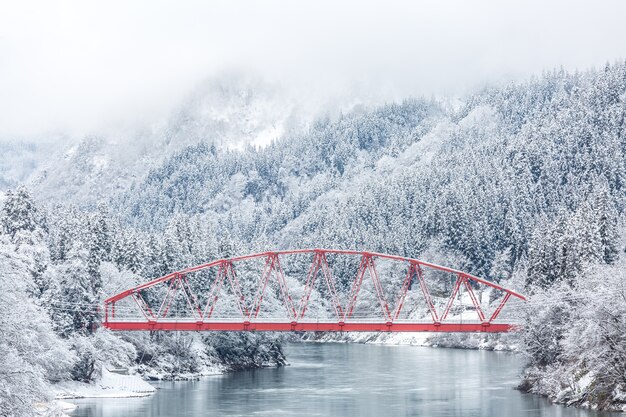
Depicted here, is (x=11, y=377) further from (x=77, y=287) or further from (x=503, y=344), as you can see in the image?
(x=503, y=344)

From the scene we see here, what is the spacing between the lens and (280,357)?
120688 millimetres

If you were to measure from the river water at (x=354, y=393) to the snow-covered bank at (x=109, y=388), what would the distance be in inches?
63.0

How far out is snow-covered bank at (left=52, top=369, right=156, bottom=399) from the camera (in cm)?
8281

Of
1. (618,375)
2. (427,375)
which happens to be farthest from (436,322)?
(427,375)

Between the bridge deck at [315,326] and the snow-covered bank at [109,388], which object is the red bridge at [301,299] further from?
the snow-covered bank at [109,388]

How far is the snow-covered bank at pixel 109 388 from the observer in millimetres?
82812

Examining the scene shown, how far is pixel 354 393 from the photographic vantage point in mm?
88375

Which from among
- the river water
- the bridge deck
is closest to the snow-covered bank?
the river water

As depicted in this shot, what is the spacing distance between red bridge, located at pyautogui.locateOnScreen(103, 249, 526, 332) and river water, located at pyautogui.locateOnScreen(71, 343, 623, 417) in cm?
606

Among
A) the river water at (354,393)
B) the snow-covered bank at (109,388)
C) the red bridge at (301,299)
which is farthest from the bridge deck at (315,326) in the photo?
the snow-covered bank at (109,388)

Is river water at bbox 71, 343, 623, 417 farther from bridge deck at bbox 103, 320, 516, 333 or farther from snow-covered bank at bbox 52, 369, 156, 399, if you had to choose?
bridge deck at bbox 103, 320, 516, 333

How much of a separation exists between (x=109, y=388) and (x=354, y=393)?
72.3 ft

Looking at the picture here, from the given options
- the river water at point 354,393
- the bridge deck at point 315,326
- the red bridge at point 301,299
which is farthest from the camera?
the red bridge at point 301,299

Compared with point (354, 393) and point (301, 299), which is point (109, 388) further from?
point (301, 299)
